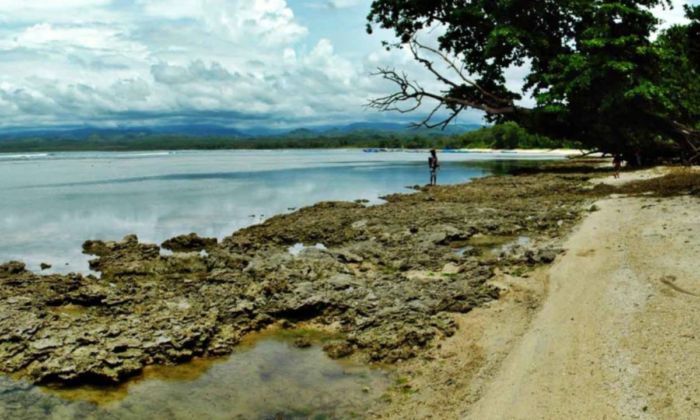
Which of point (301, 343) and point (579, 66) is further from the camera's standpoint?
point (579, 66)

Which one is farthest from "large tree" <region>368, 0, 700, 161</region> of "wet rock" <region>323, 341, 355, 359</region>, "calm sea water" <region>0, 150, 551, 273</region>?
"wet rock" <region>323, 341, 355, 359</region>

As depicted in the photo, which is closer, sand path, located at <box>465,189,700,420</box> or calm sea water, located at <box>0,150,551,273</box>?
sand path, located at <box>465,189,700,420</box>

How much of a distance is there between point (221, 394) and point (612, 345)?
617 cm

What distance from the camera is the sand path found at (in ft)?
21.7

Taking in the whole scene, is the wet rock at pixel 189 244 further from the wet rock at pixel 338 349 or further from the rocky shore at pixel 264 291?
the wet rock at pixel 338 349

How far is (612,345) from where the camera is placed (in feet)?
26.7

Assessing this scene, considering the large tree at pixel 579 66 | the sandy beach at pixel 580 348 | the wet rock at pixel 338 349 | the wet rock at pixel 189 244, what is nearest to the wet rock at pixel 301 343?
the wet rock at pixel 338 349

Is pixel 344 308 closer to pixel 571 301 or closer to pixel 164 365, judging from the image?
pixel 164 365

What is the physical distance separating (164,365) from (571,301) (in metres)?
7.87

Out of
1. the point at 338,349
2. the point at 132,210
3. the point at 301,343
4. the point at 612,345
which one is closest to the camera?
the point at 612,345

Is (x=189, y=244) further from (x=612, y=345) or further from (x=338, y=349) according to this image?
(x=612, y=345)

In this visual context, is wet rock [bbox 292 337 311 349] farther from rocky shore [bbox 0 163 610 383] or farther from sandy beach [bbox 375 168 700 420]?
sandy beach [bbox 375 168 700 420]

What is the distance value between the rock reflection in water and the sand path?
2.23 metres

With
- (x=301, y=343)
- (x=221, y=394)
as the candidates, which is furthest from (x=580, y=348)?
(x=221, y=394)
